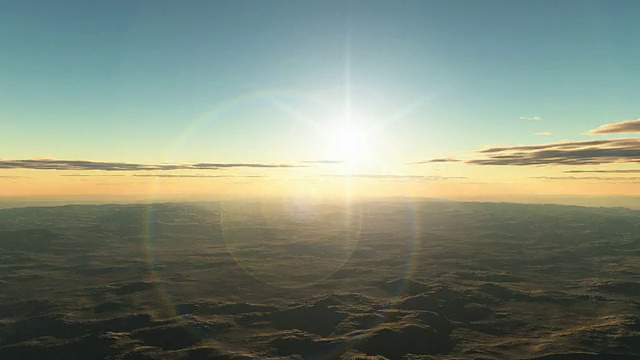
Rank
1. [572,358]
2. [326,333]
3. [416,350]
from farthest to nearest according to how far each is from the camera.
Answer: [326,333]
[416,350]
[572,358]

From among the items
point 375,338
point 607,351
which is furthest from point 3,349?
point 607,351

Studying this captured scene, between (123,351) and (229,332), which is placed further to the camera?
(229,332)

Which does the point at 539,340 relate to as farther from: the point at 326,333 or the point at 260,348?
the point at 260,348

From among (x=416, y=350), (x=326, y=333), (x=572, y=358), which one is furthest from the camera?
(x=326, y=333)

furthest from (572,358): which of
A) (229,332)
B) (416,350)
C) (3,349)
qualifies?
(3,349)

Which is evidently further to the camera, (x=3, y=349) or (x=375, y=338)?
(x=375, y=338)

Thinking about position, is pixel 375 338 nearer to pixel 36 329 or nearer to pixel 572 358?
pixel 572 358

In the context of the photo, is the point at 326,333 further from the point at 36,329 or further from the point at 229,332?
the point at 36,329

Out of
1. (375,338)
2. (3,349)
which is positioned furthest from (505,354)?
(3,349)
